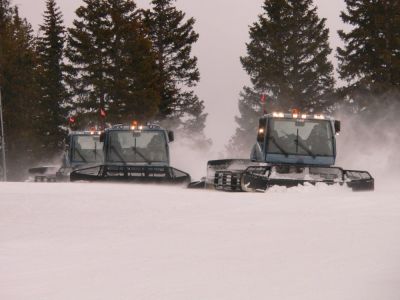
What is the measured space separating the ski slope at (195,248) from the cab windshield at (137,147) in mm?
7944

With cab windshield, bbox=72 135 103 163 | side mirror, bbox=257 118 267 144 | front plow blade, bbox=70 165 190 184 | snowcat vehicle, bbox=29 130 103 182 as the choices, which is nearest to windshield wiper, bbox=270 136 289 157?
side mirror, bbox=257 118 267 144

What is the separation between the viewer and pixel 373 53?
3572cm

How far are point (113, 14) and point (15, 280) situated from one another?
138 feet

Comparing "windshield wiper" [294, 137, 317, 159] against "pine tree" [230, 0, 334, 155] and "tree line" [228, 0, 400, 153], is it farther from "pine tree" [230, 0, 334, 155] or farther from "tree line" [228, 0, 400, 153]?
"pine tree" [230, 0, 334, 155]

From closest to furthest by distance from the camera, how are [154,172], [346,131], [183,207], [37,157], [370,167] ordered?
[183,207] < [154,172] < [370,167] < [346,131] < [37,157]

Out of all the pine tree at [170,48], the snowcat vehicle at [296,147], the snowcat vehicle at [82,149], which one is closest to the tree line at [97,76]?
the pine tree at [170,48]

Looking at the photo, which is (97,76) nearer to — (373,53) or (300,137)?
(373,53)

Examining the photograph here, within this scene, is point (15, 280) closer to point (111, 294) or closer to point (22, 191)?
point (111, 294)

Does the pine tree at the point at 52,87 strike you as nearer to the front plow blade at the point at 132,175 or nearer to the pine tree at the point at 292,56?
the pine tree at the point at 292,56

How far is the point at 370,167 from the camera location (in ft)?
107

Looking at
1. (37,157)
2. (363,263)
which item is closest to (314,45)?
(37,157)

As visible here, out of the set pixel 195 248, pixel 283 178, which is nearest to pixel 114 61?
pixel 283 178

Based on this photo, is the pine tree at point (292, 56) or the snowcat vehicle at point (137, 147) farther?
the pine tree at point (292, 56)

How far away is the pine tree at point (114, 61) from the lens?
46500mm
